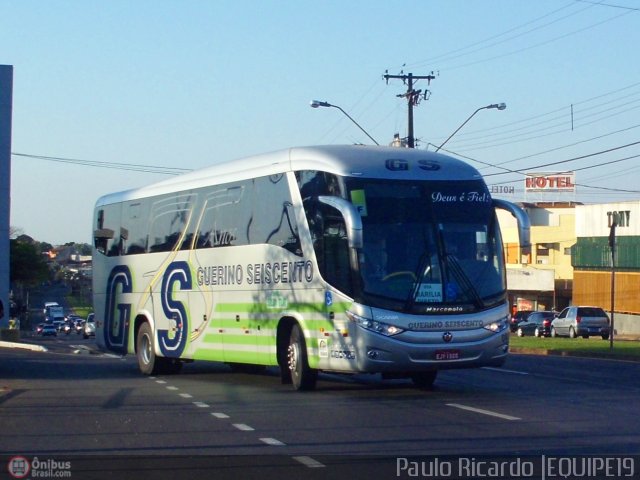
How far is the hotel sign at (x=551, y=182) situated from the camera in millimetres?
87375

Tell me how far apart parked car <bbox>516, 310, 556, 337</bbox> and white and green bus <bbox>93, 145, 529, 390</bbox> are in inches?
1382

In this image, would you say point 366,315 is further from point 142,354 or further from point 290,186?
point 142,354

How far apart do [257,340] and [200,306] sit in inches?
102

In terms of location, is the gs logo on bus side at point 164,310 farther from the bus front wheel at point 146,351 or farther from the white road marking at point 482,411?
the white road marking at point 482,411

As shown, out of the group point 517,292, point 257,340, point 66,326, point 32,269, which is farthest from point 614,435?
point 32,269

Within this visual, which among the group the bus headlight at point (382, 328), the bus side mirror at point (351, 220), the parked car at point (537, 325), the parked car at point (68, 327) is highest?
the bus side mirror at point (351, 220)

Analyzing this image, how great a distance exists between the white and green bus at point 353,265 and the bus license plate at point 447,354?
1cm

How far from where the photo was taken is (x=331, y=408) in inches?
587

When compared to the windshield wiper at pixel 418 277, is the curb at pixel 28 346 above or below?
below

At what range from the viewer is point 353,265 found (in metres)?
15.8

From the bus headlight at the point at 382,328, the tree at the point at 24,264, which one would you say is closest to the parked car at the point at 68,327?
the tree at the point at 24,264

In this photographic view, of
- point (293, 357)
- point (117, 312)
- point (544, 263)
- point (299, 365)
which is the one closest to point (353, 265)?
point (299, 365)
